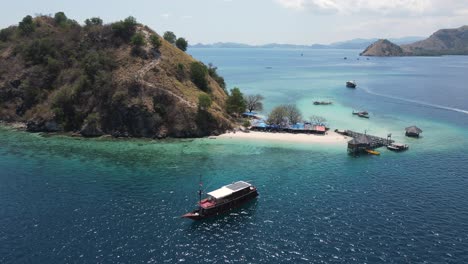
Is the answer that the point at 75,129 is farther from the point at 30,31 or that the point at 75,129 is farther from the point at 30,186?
the point at 30,31

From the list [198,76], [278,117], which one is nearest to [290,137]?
[278,117]

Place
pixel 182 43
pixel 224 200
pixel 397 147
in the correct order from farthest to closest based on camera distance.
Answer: pixel 182 43, pixel 397 147, pixel 224 200

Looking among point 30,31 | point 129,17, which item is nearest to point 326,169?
point 129,17

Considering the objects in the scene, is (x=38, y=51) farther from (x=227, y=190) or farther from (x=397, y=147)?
(x=397, y=147)

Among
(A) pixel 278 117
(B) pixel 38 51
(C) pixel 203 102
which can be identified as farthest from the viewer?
(B) pixel 38 51

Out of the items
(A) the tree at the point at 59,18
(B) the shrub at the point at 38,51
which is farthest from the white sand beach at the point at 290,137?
(A) the tree at the point at 59,18

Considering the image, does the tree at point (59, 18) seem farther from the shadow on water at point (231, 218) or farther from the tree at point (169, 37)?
the shadow on water at point (231, 218)
